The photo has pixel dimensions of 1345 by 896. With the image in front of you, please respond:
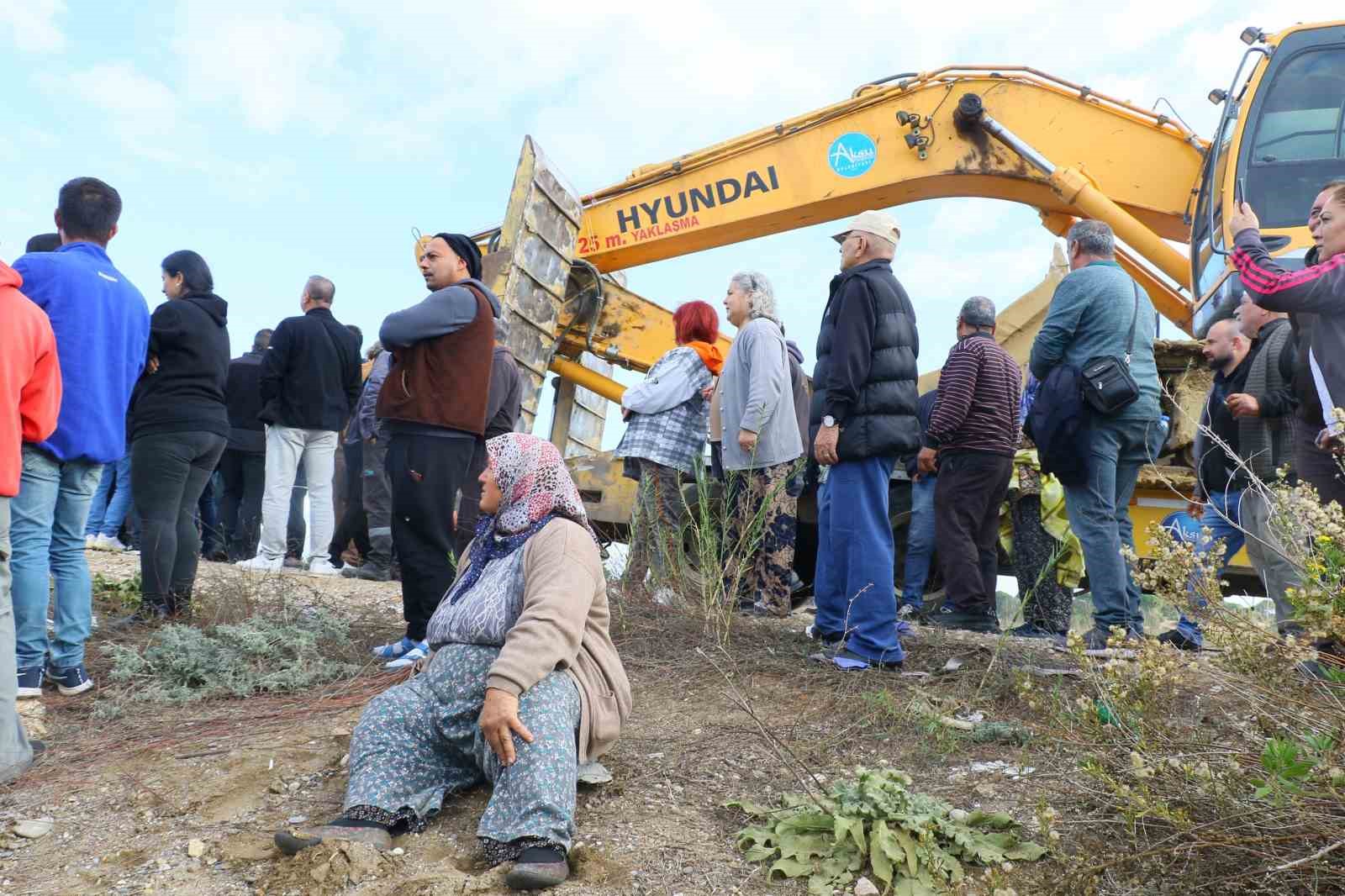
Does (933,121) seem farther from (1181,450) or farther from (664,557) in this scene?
(664,557)

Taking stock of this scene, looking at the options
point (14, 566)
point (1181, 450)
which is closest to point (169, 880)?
point (14, 566)

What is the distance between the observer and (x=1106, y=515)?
4664 millimetres

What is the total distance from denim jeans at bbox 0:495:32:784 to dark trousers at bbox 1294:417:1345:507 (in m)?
4.27

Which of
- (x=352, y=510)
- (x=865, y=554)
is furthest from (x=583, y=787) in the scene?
(x=352, y=510)

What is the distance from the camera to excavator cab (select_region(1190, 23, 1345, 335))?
23.4 feet

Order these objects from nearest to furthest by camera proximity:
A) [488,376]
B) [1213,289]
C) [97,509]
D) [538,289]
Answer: [488,376], [1213,289], [97,509], [538,289]

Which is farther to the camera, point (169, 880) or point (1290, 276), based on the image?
point (1290, 276)

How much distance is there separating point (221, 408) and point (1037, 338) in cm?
385

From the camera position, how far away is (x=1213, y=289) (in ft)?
23.5

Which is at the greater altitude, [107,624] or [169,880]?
[107,624]

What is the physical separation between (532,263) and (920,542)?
412 centimetres

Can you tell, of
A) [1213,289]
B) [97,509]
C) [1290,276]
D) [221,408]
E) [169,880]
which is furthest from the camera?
[97,509]

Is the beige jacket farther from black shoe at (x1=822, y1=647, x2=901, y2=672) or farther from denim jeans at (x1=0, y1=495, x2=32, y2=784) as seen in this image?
denim jeans at (x1=0, y1=495, x2=32, y2=784)

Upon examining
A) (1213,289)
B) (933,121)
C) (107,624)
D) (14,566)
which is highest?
(933,121)
